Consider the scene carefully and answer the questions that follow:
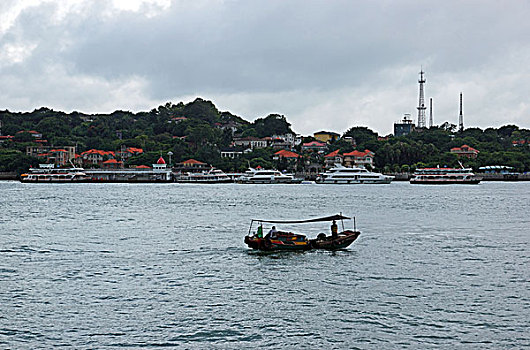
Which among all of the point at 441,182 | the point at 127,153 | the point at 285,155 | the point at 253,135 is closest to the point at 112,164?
the point at 127,153

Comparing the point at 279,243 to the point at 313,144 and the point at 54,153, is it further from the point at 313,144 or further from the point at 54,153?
the point at 313,144

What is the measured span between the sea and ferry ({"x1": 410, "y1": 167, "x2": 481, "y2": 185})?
285 ft

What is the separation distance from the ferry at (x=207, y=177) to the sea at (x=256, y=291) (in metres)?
101

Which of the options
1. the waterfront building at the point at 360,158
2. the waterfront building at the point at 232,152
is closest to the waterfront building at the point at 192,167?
the waterfront building at the point at 232,152

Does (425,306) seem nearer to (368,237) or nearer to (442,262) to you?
(442,262)

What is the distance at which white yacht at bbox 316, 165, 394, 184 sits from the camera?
130562 mm

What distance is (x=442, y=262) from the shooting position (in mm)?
27984

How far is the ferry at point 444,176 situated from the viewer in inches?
4951

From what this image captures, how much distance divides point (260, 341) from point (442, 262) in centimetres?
1411

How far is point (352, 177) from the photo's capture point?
133 m

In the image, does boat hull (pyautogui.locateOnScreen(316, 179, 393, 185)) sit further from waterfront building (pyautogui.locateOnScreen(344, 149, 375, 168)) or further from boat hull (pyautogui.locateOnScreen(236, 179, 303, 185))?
waterfront building (pyautogui.locateOnScreen(344, 149, 375, 168))

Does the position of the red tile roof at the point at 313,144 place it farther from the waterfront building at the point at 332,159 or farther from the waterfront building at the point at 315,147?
the waterfront building at the point at 332,159

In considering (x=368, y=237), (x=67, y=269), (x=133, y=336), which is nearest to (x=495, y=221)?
(x=368, y=237)

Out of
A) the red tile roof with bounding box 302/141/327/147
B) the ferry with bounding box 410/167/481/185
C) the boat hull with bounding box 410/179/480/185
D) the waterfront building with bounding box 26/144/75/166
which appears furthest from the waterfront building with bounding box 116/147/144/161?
the boat hull with bounding box 410/179/480/185
